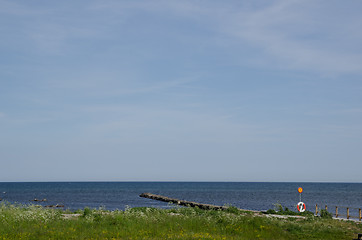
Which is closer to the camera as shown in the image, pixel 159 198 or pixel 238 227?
pixel 238 227

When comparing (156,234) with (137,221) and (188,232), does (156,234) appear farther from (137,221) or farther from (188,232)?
(137,221)

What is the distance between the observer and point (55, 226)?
21.4 metres

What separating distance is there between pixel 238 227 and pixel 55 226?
9900 mm

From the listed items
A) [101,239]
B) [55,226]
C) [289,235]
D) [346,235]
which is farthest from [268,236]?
[55,226]

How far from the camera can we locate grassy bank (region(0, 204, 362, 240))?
19672 mm

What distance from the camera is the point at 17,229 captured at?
2039cm

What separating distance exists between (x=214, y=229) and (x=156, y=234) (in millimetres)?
3501

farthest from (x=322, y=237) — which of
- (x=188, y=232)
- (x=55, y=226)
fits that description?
(x=55, y=226)

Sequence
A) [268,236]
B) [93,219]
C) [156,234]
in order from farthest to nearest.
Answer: [93,219] < [268,236] < [156,234]

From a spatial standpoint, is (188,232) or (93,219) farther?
(93,219)

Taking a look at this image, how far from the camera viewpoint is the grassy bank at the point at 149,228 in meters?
19.7

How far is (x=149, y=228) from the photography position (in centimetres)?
2145

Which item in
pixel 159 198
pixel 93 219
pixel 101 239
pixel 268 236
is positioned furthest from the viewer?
pixel 159 198

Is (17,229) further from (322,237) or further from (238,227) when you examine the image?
(322,237)
